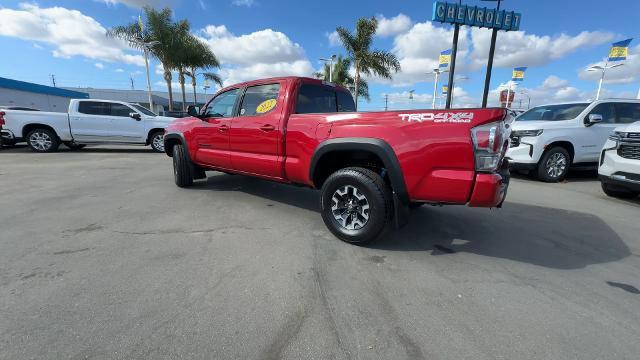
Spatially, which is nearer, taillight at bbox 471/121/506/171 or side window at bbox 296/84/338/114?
taillight at bbox 471/121/506/171

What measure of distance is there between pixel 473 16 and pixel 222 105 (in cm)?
1610

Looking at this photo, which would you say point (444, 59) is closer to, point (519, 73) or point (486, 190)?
point (519, 73)

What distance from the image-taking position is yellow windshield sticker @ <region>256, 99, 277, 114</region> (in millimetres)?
4000

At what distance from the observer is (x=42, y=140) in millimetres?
9914

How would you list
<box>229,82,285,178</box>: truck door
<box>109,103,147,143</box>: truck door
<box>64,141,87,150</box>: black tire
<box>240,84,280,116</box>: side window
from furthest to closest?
1. <box>64,141,87,150</box>: black tire
2. <box>109,103,147,143</box>: truck door
3. <box>240,84,280,116</box>: side window
4. <box>229,82,285,178</box>: truck door

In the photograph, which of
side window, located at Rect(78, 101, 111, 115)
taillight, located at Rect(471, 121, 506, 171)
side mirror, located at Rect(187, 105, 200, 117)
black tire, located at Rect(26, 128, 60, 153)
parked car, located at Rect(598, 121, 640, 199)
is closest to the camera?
taillight, located at Rect(471, 121, 506, 171)

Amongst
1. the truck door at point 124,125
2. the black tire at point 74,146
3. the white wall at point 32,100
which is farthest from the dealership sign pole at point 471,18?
the white wall at point 32,100

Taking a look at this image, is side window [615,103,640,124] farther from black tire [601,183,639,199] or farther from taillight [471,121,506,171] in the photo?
taillight [471,121,506,171]

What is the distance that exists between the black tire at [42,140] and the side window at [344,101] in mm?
10336

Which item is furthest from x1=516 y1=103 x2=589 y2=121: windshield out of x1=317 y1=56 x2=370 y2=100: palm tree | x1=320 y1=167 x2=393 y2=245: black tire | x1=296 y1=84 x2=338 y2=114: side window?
x1=317 y1=56 x2=370 y2=100: palm tree

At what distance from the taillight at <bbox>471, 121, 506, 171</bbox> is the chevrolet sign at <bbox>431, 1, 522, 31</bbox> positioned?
1566 cm

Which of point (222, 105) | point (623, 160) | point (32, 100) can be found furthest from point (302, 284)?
point (32, 100)

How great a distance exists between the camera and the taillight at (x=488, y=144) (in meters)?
2.55

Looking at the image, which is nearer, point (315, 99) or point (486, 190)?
point (486, 190)
